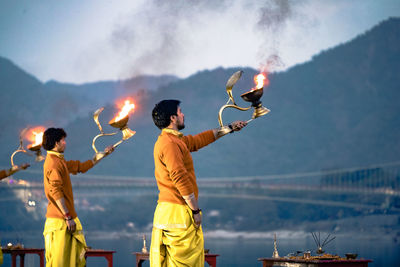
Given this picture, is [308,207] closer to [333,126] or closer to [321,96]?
[333,126]

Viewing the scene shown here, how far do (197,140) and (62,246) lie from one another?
207 cm

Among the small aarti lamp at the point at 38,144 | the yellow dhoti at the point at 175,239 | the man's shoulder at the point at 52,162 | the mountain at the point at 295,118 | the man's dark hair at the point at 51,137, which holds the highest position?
the mountain at the point at 295,118

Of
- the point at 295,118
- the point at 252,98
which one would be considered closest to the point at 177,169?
the point at 252,98

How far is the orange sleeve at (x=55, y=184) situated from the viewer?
7920mm

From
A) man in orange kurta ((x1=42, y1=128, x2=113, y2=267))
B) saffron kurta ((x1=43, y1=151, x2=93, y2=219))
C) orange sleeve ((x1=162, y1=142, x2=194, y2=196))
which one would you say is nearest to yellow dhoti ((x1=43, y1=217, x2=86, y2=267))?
man in orange kurta ((x1=42, y1=128, x2=113, y2=267))

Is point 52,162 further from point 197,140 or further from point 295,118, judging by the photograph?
point 295,118

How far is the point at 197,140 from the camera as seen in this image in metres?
6.72

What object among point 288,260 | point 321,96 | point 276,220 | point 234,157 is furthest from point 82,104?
point 288,260

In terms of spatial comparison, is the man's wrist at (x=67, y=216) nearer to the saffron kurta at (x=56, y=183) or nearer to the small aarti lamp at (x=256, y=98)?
the saffron kurta at (x=56, y=183)

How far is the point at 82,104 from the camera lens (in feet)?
381

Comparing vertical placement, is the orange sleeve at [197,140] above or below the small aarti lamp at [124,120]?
below

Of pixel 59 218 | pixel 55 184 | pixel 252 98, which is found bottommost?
pixel 59 218

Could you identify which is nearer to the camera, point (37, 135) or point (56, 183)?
point (56, 183)

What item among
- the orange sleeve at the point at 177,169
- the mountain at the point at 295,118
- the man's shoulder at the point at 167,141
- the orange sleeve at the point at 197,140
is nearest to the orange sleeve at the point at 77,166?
the orange sleeve at the point at 197,140
